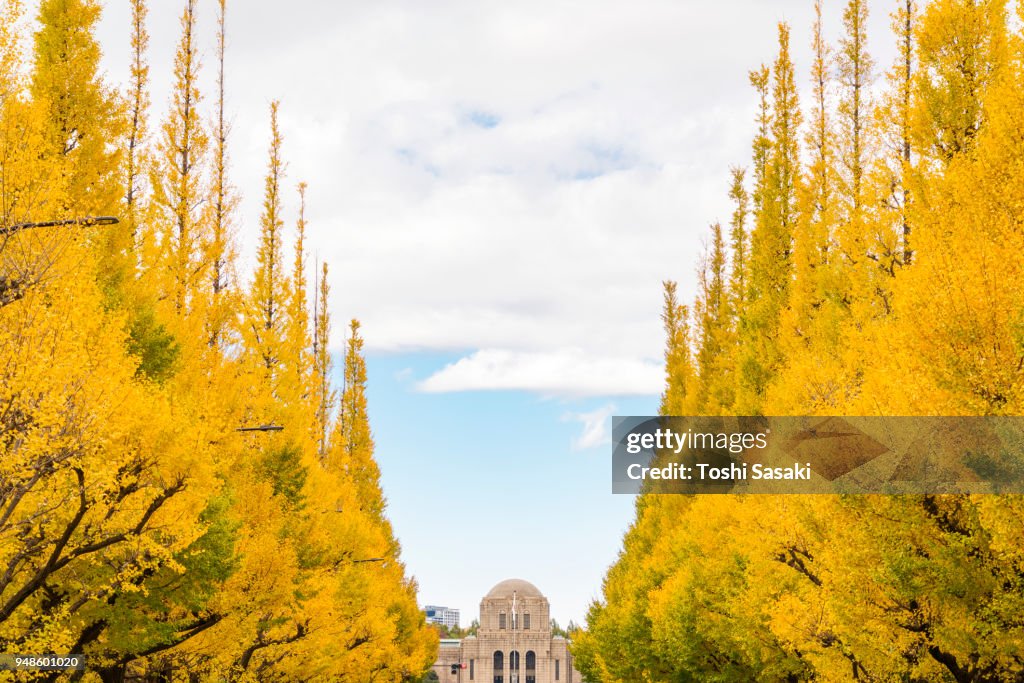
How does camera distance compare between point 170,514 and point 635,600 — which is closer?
point 170,514

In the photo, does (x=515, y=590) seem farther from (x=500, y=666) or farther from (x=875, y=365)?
(x=875, y=365)

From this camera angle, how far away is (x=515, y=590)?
135125mm

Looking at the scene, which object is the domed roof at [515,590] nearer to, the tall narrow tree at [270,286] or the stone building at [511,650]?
the stone building at [511,650]

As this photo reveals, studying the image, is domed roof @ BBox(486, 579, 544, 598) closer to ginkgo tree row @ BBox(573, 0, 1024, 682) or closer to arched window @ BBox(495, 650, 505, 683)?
arched window @ BBox(495, 650, 505, 683)

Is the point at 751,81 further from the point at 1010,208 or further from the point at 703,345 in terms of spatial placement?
the point at 1010,208

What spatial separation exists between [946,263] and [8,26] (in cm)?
1380

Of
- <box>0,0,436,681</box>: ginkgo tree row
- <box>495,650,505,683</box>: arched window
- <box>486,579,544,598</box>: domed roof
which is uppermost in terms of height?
<box>0,0,436,681</box>: ginkgo tree row

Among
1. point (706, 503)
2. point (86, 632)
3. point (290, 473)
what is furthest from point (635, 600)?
point (86, 632)

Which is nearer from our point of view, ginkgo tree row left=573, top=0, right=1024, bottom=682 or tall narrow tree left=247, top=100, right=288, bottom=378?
ginkgo tree row left=573, top=0, right=1024, bottom=682

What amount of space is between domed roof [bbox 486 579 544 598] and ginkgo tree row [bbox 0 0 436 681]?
9621 cm

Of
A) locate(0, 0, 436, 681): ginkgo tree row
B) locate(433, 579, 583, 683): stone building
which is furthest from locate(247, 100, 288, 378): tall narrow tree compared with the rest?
locate(433, 579, 583, 683): stone building

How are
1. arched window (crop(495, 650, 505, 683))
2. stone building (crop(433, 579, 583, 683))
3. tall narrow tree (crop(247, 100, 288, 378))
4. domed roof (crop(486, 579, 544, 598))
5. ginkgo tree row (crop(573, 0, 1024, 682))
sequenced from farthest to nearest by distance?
domed roof (crop(486, 579, 544, 598))
arched window (crop(495, 650, 505, 683))
stone building (crop(433, 579, 583, 683))
tall narrow tree (crop(247, 100, 288, 378))
ginkgo tree row (crop(573, 0, 1024, 682))

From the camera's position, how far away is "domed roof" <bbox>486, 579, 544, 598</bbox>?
134 meters

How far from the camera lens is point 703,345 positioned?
45.3 meters
